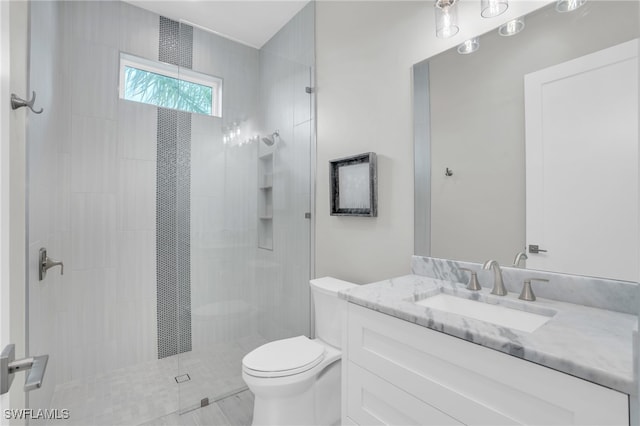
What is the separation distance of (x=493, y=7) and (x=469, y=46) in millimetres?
164

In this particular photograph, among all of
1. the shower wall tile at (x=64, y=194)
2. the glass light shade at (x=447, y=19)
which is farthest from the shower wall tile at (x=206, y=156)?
the glass light shade at (x=447, y=19)

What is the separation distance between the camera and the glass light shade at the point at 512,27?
3.96 feet

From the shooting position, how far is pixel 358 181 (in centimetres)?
191

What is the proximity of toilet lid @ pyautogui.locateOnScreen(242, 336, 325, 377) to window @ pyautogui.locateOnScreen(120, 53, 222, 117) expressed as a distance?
176 centimetres

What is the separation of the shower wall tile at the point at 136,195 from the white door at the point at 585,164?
256cm

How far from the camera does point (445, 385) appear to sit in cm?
89

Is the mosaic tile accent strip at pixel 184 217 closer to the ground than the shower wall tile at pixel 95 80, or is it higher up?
closer to the ground

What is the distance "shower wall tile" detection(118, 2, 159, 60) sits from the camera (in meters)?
2.37

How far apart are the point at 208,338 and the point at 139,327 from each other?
0.84 meters

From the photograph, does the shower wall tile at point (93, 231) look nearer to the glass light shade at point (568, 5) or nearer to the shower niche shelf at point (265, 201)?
the shower niche shelf at point (265, 201)

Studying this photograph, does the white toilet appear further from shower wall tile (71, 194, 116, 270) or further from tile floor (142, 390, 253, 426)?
shower wall tile (71, 194, 116, 270)

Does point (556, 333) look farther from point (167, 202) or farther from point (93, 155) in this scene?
point (93, 155)

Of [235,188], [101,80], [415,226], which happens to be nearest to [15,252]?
[235,188]

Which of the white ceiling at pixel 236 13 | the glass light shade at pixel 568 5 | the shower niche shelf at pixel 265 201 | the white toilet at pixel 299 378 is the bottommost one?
the white toilet at pixel 299 378
